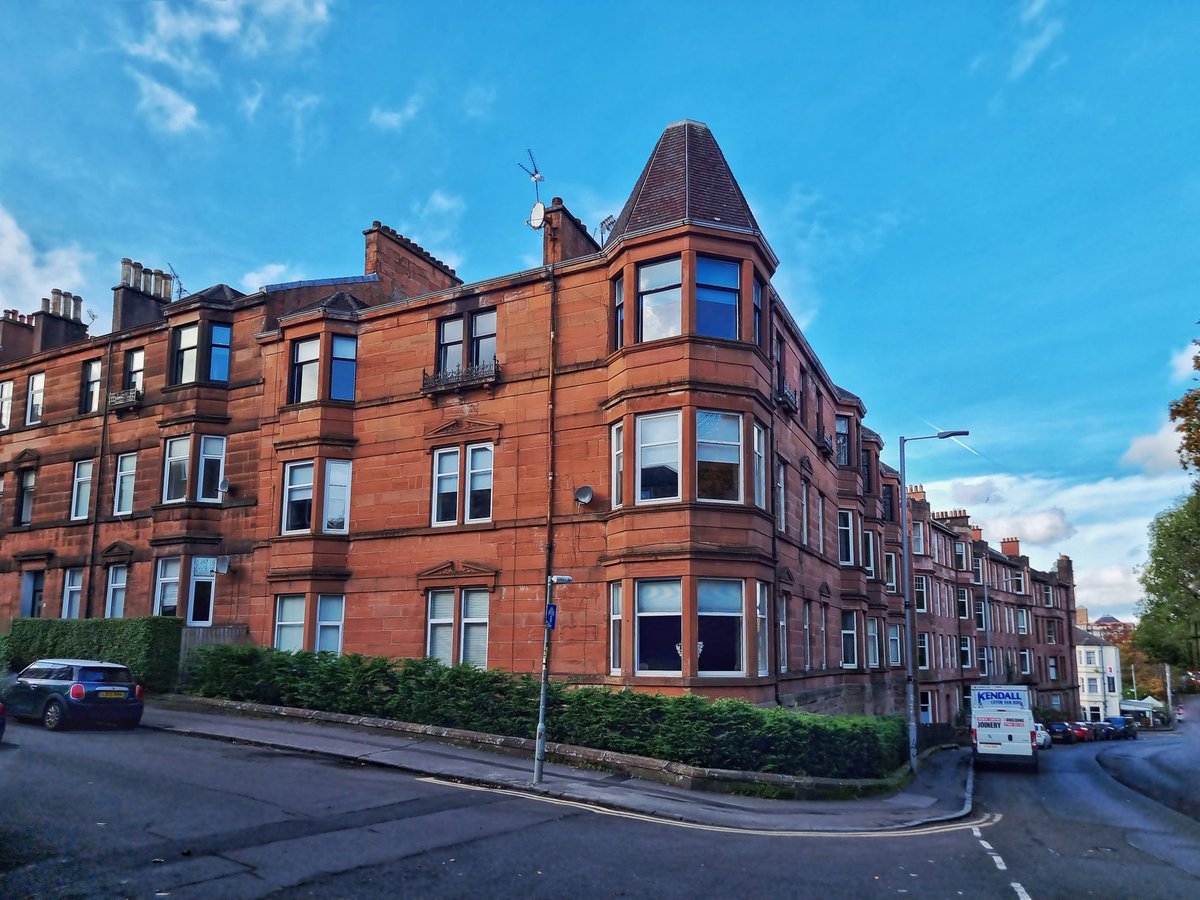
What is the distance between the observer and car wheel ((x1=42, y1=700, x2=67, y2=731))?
19000 mm

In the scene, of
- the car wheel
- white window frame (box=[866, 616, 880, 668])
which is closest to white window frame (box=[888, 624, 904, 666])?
white window frame (box=[866, 616, 880, 668])

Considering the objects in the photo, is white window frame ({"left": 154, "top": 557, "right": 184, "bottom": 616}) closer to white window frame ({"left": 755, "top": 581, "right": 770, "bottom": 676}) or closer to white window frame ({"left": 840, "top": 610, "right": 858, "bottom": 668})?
white window frame ({"left": 755, "top": 581, "right": 770, "bottom": 676})

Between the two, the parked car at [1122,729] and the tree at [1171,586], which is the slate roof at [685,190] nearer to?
the tree at [1171,586]

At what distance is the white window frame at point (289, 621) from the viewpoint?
82.1 feet

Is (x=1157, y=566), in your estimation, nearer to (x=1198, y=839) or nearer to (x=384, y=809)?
(x=1198, y=839)

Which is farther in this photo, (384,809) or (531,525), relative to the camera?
(531,525)

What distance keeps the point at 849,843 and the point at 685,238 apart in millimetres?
12939

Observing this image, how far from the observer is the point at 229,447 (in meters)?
27.9

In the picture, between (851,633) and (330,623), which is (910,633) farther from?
(330,623)

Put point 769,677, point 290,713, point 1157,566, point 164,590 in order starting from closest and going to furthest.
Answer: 1. point 769,677
2. point 290,713
3. point 164,590
4. point 1157,566

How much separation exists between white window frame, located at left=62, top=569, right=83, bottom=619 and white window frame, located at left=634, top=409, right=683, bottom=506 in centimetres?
2085

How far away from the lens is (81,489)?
31266 mm

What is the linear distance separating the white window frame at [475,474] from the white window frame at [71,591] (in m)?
15.5

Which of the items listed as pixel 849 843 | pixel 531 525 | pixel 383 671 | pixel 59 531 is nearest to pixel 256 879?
pixel 849 843
